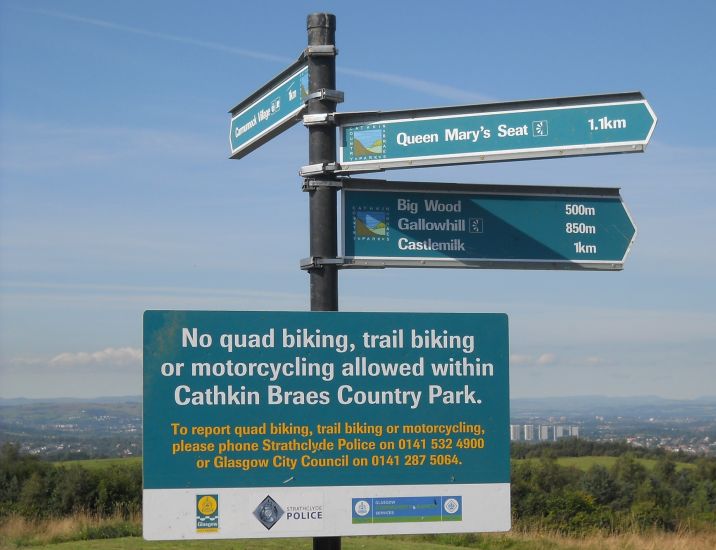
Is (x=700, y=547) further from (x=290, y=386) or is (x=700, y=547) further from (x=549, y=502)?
(x=290, y=386)

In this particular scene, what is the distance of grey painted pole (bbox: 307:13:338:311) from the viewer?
18.5 feet

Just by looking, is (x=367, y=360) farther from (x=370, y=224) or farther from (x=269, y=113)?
(x=269, y=113)

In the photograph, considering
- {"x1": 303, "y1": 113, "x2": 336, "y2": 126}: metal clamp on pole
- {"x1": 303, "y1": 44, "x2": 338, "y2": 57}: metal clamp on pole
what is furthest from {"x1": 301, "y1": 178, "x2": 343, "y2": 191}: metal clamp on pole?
{"x1": 303, "y1": 44, "x2": 338, "y2": 57}: metal clamp on pole

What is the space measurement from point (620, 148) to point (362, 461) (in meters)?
2.25

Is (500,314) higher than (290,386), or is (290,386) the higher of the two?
(500,314)

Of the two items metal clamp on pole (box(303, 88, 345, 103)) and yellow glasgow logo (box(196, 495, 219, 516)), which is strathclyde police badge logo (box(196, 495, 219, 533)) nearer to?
yellow glasgow logo (box(196, 495, 219, 516))

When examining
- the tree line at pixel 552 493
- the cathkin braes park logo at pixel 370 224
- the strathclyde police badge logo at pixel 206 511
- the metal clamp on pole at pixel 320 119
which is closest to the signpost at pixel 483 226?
the cathkin braes park logo at pixel 370 224

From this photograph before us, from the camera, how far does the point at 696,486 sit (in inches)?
969

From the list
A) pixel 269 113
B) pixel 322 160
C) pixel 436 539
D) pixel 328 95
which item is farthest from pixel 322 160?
pixel 436 539

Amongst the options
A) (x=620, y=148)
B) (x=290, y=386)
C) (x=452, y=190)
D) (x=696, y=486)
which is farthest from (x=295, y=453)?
(x=696, y=486)

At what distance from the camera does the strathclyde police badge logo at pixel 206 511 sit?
5.10 metres

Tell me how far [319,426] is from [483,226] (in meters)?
1.64

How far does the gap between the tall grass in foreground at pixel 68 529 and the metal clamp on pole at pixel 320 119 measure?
721 cm

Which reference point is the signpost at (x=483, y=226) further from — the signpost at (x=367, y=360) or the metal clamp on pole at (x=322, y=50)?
the metal clamp on pole at (x=322, y=50)
